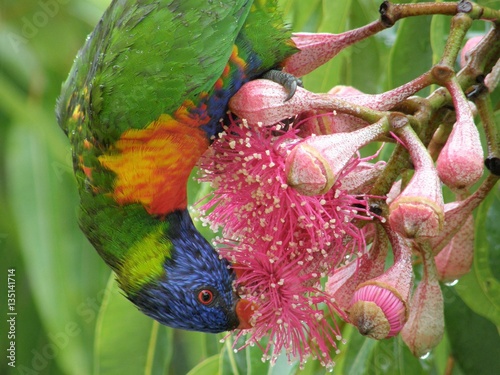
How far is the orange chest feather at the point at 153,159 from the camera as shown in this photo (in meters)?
1.26

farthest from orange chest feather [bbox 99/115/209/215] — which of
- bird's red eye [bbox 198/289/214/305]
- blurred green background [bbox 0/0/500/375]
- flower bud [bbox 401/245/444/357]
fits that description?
flower bud [bbox 401/245/444/357]

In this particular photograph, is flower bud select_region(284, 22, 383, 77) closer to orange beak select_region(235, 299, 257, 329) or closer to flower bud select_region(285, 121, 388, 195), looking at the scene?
flower bud select_region(285, 121, 388, 195)

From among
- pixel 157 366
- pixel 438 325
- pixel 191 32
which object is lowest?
pixel 157 366

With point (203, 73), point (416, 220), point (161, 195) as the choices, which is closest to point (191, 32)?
point (203, 73)

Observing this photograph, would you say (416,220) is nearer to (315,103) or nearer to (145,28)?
(315,103)

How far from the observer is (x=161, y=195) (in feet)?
4.29

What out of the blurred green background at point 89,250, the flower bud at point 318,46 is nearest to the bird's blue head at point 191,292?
the blurred green background at point 89,250

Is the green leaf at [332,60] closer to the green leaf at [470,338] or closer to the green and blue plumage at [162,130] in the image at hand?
the green and blue plumage at [162,130]

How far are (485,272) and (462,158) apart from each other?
442 mm

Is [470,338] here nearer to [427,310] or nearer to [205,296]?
[427,310]

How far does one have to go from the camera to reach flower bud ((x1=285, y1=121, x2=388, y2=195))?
949 millimetres

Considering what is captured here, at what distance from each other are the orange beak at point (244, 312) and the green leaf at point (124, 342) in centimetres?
38

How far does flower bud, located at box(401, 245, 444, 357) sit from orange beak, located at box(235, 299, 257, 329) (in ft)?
0.96

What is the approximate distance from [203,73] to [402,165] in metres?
0.40
